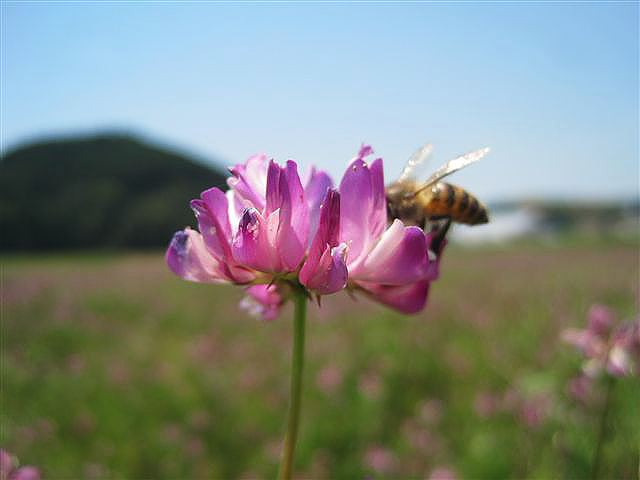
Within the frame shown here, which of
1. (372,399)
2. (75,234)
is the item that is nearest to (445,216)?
(372,399)

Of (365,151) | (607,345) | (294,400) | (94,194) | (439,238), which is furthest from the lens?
(94,194)

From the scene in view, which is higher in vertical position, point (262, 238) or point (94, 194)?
point (94, 194)

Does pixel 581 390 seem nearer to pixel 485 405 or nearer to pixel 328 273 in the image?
pixel 485 405

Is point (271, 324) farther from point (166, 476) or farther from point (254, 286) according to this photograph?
point (254, 286)

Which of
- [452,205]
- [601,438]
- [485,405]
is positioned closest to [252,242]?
[452,205]

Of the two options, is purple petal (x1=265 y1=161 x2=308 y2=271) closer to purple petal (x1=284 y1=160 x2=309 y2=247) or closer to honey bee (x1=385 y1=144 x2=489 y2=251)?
purple petal (x1=284 y1=160 x2=309 y2=247)

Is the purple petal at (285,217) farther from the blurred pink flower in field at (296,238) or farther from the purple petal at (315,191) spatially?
the purple petal at (315,191)
